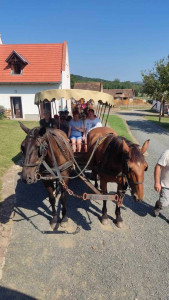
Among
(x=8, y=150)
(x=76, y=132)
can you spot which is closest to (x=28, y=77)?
(x=8, y=150)

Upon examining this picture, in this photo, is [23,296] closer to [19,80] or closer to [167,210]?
[167,210]

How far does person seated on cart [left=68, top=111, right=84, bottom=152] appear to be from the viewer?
18.6 ft

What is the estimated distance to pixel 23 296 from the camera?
2.74 m

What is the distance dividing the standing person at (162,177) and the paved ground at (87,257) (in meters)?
0.66

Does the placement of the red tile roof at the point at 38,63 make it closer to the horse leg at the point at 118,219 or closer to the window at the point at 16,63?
the window at the point at 16,63

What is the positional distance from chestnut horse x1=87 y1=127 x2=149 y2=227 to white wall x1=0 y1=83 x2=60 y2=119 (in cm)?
1706

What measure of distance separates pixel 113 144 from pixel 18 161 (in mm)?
5900

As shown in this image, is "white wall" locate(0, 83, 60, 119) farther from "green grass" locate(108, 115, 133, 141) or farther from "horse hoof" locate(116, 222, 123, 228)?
"horse hoof" locate(116, 222, 123, 228)

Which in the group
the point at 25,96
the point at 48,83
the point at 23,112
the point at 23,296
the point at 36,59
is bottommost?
the point at 23,296

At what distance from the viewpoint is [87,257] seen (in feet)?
11.2

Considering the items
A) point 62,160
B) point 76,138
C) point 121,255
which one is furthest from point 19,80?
point 121,255

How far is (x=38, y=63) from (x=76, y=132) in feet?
59.2

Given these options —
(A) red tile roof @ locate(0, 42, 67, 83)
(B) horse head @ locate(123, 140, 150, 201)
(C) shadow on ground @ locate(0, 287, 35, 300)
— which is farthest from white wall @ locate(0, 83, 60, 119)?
(C) shadow on ground @ locate(0, 287, 35, 300)

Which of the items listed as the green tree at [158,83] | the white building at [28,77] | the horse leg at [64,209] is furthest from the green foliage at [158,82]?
the horse leg at [64,209]
